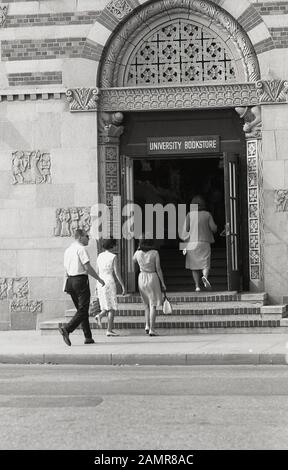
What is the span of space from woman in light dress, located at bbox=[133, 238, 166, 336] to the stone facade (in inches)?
83.5

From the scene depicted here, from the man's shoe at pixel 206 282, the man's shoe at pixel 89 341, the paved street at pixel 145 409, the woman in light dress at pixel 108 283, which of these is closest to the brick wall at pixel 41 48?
the woman in light dress at pixel 108 283

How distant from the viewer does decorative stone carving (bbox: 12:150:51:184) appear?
61.8ft

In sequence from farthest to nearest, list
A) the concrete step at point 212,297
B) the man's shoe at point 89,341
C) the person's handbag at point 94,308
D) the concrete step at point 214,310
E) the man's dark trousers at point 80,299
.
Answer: the person's handbag at point 94,308 < the concrete step at point 212,297 < the concrete step at point 214,310 < the man's shoe at point 89,341 < the man's dark trousers at point 80,299

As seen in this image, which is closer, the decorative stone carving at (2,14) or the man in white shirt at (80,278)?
the man in white shirt at (80,278)

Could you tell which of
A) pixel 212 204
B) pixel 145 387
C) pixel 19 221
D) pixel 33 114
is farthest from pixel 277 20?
pixel 145 387

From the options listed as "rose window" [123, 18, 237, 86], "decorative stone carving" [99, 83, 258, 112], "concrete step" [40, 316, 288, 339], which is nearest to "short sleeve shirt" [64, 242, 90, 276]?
"concrete step" [40, 316, 288, 339]

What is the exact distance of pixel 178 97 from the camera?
1867cm

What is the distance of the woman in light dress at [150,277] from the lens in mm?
16672

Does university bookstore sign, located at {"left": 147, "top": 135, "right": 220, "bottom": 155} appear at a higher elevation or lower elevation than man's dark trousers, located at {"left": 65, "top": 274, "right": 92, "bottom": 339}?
higher

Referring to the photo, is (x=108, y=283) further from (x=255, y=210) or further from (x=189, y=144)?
(x=189, y=144)

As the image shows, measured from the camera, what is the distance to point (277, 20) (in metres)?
18.2

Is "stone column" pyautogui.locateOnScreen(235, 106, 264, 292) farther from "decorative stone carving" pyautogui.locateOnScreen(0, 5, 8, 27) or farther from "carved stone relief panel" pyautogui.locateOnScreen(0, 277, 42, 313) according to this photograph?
"decorative stone carving" pyautogui.locateOnScreen(0, 5, 8, 27)

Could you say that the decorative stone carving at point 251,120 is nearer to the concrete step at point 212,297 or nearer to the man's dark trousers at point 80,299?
the concrete step at point 212,297

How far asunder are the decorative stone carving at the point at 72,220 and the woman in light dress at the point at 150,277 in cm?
221
